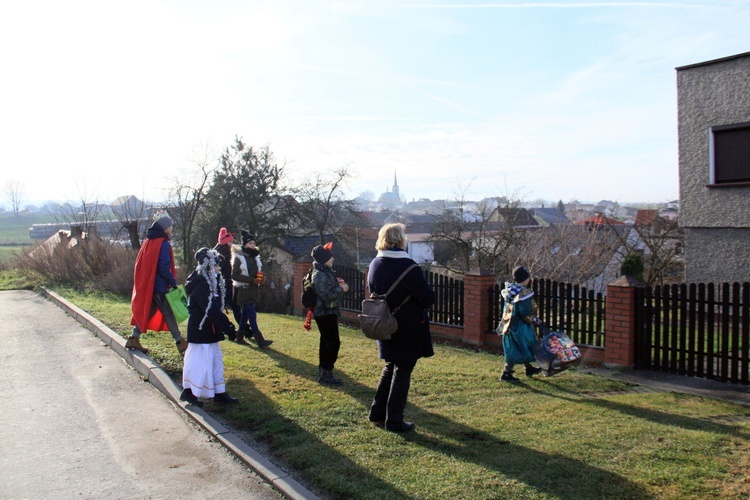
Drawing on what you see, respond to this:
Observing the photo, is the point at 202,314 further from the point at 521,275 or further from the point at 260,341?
the point at 521,275

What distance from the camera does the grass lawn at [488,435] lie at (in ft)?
12.9

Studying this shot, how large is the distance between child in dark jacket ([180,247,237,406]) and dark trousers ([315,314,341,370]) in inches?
43.6

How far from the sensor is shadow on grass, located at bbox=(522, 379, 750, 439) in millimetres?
5211

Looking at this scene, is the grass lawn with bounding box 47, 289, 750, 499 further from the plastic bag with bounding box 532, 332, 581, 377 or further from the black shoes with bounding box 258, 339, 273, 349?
the black shoes with bounding box 258, 339, 273, 349

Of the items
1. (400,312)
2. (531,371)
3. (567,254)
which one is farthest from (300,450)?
(567,254)

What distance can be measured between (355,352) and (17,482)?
4720 millimetres

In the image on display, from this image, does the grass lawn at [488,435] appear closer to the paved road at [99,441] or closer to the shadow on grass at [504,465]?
the shadow on grass at [504,465]

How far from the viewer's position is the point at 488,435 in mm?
4891

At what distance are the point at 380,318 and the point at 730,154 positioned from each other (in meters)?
12.2

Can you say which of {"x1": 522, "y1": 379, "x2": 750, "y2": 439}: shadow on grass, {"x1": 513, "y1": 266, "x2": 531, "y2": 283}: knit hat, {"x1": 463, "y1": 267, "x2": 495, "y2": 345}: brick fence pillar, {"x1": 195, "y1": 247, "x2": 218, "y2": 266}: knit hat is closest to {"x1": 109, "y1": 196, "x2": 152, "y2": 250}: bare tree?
{"x1": 463, "y1": 267, "x2": 495, "y2": 345}: brick fence pillar

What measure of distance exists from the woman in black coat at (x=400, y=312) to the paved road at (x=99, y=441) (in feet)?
4.29

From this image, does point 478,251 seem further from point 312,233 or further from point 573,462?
point 312,233

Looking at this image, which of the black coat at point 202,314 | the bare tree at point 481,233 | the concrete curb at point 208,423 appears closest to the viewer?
the concrete curb at point 208,423

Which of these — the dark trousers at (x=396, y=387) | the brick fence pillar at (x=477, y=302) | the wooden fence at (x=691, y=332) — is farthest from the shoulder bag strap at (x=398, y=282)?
the brick fence pillar at (x=477, y=302)
